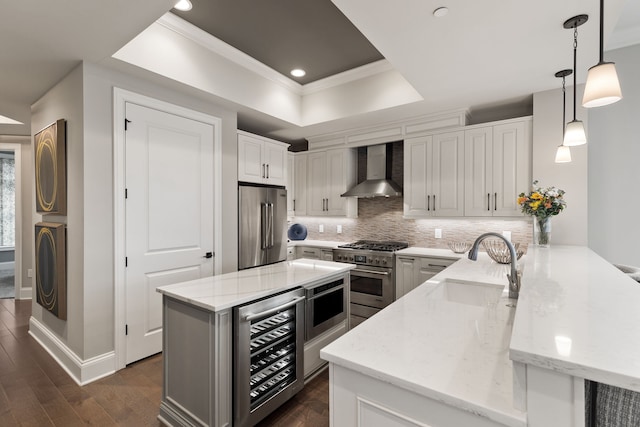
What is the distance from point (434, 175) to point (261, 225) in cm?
233

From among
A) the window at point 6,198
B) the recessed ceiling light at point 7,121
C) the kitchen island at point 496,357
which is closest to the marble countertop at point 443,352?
the kitchen island at point 496,357

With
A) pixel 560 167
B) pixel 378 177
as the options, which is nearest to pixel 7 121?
pixel 378 177

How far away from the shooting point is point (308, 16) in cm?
258

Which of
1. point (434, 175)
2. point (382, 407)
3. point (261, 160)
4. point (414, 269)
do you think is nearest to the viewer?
point (382, 407)

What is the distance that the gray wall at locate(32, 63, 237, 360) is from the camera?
2512mm

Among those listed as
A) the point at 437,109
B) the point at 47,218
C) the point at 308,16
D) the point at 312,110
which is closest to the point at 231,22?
the point at 308,16

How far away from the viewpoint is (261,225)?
A: 3.98 metres

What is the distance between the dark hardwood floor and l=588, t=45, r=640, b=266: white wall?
3.23m

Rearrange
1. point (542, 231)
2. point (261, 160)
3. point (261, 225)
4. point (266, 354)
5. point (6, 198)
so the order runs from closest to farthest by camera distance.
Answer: point (266, 354) < point (542, 231) < point (261, 225) < point (261, 160) < point (6, 198)

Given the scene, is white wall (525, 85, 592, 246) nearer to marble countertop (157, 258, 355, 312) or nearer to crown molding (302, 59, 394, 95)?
crown molding (302, 59, 394, 95)

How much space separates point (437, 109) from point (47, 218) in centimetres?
455

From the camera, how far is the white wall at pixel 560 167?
3.03 metres

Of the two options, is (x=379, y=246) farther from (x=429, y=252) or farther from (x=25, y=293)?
(x=25, y=293)

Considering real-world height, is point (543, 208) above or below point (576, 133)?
below
